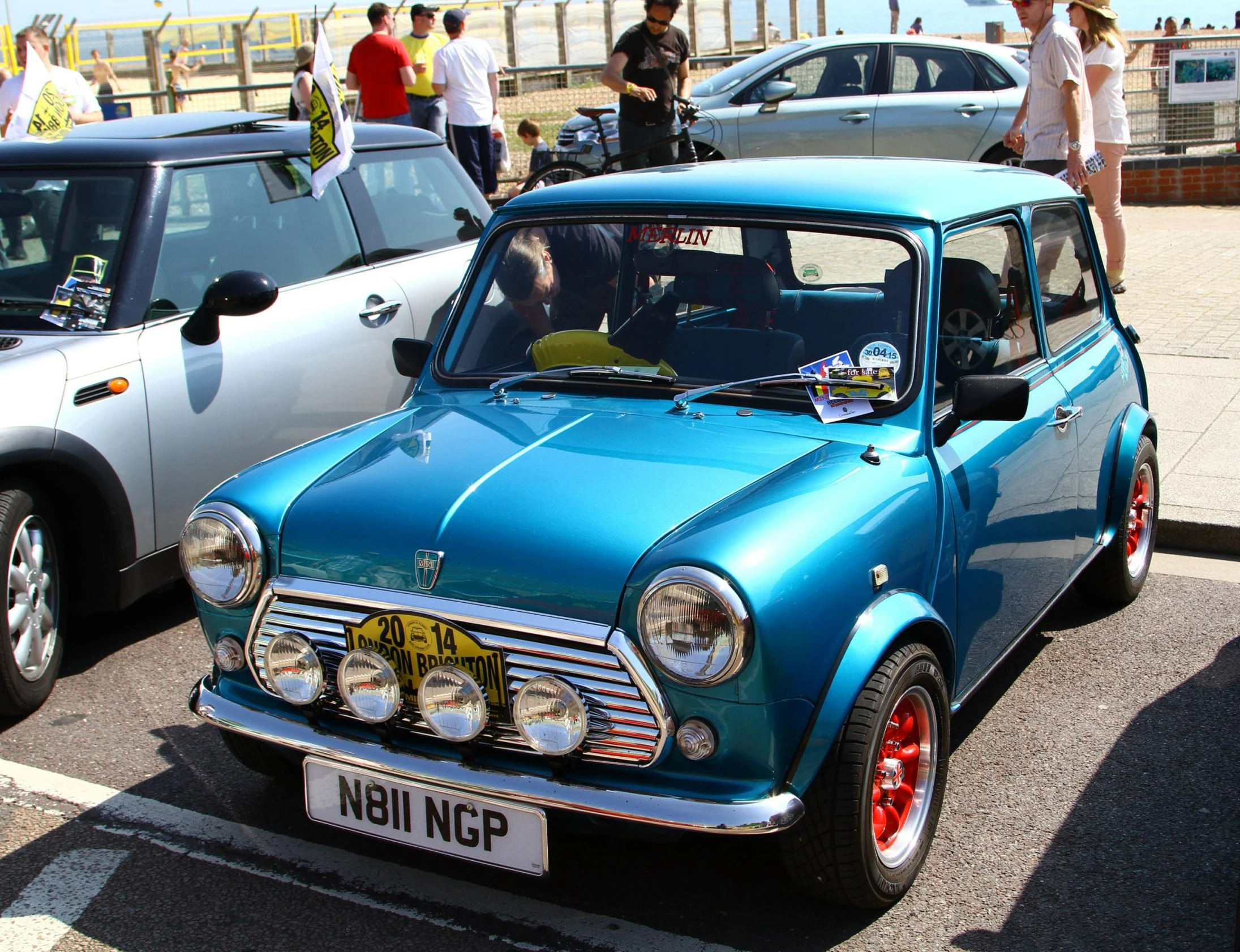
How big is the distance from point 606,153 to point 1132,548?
778 cm

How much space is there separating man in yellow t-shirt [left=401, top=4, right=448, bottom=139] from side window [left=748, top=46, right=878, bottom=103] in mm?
2955

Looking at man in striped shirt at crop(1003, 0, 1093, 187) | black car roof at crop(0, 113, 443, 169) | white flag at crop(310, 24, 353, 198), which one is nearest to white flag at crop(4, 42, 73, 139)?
black car roof at crop(0, 113, 443, 169)

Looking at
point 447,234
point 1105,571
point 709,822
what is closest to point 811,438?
point 709,822

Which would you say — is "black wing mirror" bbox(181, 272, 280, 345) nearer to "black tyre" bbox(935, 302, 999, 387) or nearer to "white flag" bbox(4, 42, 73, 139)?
"black tyre" bbox(935, 302, 999, 387)

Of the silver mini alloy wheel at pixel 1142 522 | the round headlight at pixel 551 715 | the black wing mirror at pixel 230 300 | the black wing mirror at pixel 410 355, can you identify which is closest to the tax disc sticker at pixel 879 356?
the round headlight at pixel 551 715

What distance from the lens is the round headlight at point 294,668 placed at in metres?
3.10

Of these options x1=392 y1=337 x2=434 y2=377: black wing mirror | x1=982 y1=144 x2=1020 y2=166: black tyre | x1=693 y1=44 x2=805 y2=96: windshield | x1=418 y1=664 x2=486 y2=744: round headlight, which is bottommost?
x1=418 y1=664 x2=486 y2=744: round headlight

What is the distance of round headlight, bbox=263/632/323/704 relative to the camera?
122 inches

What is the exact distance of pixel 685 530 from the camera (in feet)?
9.42

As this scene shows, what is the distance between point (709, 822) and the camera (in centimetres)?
269

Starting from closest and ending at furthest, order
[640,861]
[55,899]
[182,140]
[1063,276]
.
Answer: [55,899] < [640,861] < [1063,276] < [182,140]

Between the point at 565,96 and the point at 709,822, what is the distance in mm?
21665

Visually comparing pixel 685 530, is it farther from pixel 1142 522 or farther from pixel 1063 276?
pixel 1142 522

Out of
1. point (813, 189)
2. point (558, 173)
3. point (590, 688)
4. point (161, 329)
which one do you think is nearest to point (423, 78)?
point (558, 173)
